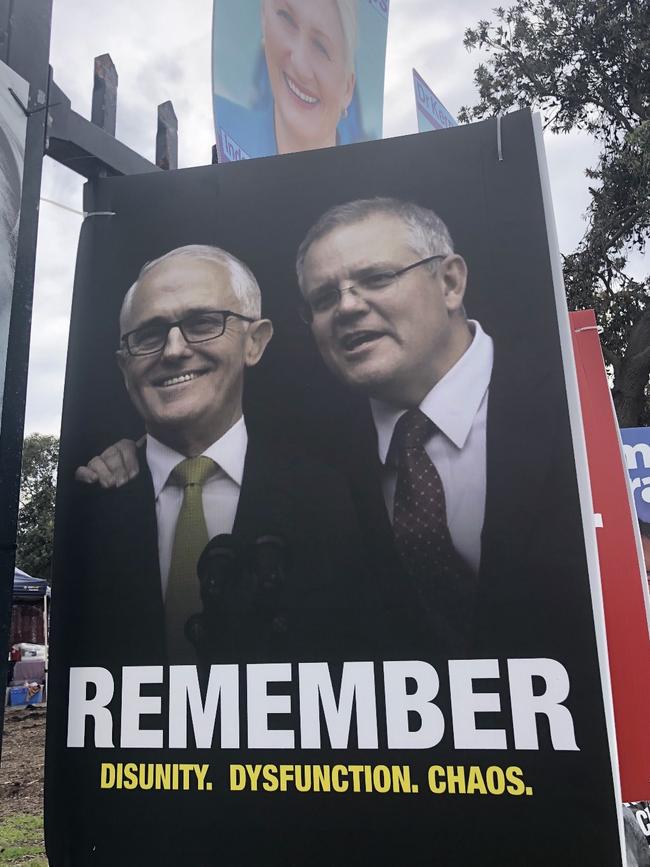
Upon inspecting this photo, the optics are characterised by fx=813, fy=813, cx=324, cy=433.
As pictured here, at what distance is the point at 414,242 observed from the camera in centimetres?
188

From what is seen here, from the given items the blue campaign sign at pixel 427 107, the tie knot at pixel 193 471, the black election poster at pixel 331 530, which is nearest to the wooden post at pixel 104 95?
the black election poster at pixel 331 530

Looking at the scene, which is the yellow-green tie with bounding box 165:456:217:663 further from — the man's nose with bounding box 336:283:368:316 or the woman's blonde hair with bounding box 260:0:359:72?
the woman's blonde hair with bounding box 260:0:359:72

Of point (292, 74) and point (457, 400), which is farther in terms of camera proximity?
point (292, 74)

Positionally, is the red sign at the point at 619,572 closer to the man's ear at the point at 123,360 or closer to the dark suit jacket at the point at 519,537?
the dark suit jacket at the point at 519,537

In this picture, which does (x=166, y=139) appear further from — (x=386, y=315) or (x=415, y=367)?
(x=415, y=367)

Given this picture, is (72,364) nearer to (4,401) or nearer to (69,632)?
(4,401)

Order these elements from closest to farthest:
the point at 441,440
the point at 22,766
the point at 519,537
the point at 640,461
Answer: the point at 519,537, the point at 441,440, the point at 640,461, the point at 22,766

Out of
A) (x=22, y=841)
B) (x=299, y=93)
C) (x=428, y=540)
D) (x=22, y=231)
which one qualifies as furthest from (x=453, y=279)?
(x=22, y=841)

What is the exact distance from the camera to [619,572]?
257cm

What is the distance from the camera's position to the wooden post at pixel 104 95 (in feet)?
8.00

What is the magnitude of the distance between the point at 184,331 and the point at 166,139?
1.04m

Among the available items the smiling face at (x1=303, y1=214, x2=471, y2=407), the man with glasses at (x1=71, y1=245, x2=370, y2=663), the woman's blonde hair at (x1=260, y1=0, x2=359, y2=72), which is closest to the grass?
the man with glasses at (x1=71, y1=245, x2=370, y2=663)

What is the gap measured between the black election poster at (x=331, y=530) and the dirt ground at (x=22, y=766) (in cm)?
484

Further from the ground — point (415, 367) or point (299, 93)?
point (299, 93)
